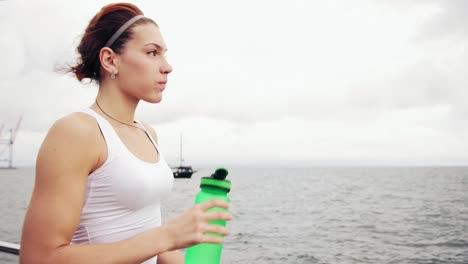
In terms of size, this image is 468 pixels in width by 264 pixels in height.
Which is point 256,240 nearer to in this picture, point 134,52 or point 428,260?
point 428,260

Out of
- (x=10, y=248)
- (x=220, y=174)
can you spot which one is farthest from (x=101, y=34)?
(x=10, y=248)

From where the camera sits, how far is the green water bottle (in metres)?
0.96

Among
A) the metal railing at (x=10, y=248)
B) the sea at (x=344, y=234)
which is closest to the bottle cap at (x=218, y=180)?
the metal railing at (x=10, y=248)

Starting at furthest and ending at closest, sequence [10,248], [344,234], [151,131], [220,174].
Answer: [344,234]
[10,248]
[151,131]
[220,174]

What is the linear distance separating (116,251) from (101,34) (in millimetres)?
669

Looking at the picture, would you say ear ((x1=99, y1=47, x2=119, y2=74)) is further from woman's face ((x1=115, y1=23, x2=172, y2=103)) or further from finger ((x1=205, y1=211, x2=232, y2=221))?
finger ((x1=205, y1=211, x2=232, y2=221))

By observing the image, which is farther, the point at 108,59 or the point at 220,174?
the point at 108,59

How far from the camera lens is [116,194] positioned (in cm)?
106

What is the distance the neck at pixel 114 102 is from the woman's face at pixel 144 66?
3cm

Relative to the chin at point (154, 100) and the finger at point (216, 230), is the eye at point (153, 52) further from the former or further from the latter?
the finger at point (216, 230)

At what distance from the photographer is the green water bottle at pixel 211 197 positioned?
96cm

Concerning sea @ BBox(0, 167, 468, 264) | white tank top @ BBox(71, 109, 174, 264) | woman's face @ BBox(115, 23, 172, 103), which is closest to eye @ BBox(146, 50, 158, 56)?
woman's face @ BBox(115, 23, 172, 103)

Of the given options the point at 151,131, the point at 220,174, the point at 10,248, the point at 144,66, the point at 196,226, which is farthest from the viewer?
the point at 10,248

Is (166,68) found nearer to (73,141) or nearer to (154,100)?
(154,100)
